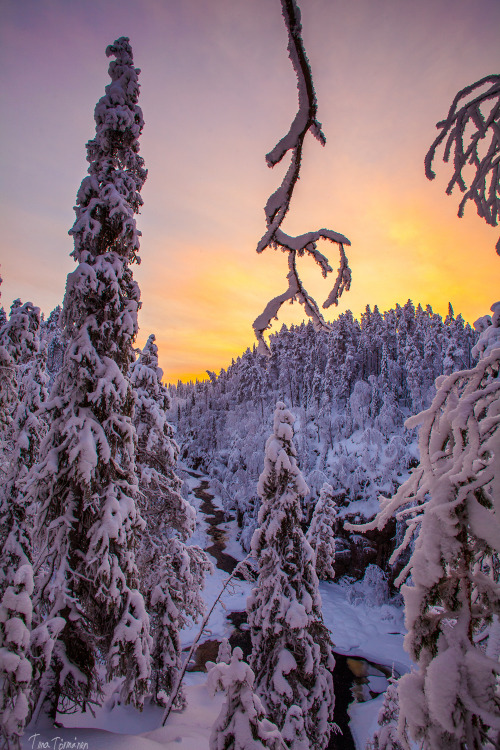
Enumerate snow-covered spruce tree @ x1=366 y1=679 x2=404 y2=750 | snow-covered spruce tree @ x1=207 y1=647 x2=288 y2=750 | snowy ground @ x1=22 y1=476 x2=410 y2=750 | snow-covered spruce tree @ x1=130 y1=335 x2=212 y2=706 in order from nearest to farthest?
1. snow-covered spruce tree @ x1=207 y1=647 x2=288 y2=750
2. snowy ground @ x1=22 y1=476 x2=410 y2=750
3. snow-covered spruce tree @ x1=366 y1=679 x2=404 y2=750
4. snow-covered spruce tree @ x1=130 y1=335 x2=212 y2=706

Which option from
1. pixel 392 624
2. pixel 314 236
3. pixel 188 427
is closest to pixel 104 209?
pixel 314 236

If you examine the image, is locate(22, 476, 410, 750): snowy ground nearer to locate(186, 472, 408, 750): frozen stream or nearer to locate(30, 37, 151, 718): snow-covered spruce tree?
locate(186, 472, 408, 750): frozen stream

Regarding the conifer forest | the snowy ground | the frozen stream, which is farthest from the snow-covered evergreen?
the conifer forest

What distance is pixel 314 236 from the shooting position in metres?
1.76

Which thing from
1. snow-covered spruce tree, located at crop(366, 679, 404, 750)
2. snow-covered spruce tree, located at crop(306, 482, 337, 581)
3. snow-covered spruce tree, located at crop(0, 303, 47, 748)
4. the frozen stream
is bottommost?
the frozen stream

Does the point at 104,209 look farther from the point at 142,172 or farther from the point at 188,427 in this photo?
the point at 188,427

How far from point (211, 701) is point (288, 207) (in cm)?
1709

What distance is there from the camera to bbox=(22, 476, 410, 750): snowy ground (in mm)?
5863

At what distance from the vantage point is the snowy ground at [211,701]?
586cm

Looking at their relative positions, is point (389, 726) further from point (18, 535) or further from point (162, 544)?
point (18, 535)

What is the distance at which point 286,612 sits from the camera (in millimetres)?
9102

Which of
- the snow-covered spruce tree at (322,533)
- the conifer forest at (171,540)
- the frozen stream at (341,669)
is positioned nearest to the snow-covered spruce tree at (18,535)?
the conifer forest at (171,540)

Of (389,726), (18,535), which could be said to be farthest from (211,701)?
(18,535)

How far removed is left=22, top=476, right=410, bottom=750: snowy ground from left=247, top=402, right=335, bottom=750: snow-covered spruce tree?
2.17 meters
